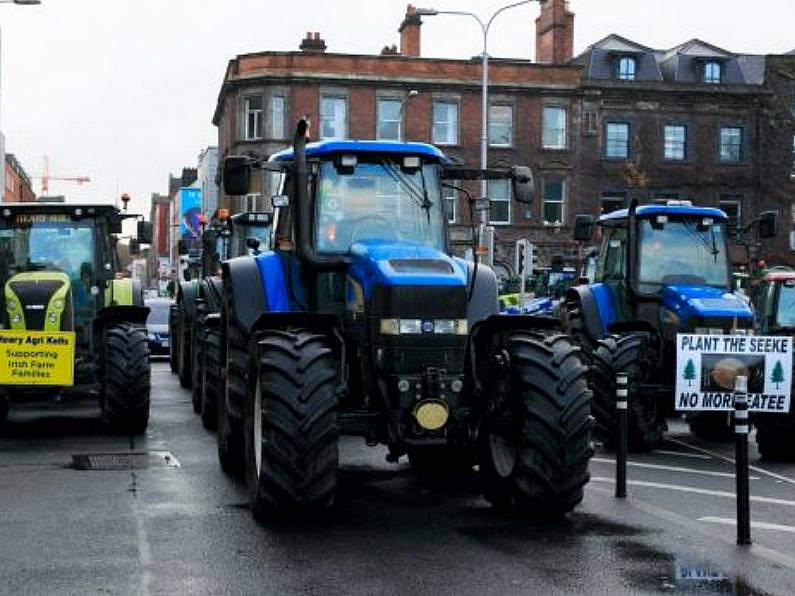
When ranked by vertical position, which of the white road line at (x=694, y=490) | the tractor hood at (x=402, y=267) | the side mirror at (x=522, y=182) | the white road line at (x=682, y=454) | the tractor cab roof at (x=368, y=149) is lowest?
the white road line at (x=682, y=454)

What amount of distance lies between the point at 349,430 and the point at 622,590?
2454mm

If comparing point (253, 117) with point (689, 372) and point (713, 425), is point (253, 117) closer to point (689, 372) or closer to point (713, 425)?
point (713, 425)

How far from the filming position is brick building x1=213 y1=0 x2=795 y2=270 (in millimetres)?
48781

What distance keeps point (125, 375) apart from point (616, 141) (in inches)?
1593

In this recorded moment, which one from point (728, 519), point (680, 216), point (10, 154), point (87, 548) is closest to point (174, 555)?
point (87, 548)

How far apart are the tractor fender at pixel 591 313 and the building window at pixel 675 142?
37.8 m

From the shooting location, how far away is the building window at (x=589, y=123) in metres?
50.5

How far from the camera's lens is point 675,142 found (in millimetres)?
51312

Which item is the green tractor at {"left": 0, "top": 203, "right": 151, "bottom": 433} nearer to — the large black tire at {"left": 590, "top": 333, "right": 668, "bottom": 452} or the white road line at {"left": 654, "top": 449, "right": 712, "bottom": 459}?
the large black tire at {"left": 590, "top": 333, "right": 668, "bottom": 452}

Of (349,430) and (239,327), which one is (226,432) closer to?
(239,327)

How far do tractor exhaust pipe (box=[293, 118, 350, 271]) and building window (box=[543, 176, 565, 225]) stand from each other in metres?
41.8

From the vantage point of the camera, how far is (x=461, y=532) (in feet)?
26.4

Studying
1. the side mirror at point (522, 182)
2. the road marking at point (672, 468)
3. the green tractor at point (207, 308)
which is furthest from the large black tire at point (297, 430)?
the green tractor at point (207, 308)

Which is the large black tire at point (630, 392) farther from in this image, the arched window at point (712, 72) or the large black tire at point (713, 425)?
the arched window at point (712, 72)
